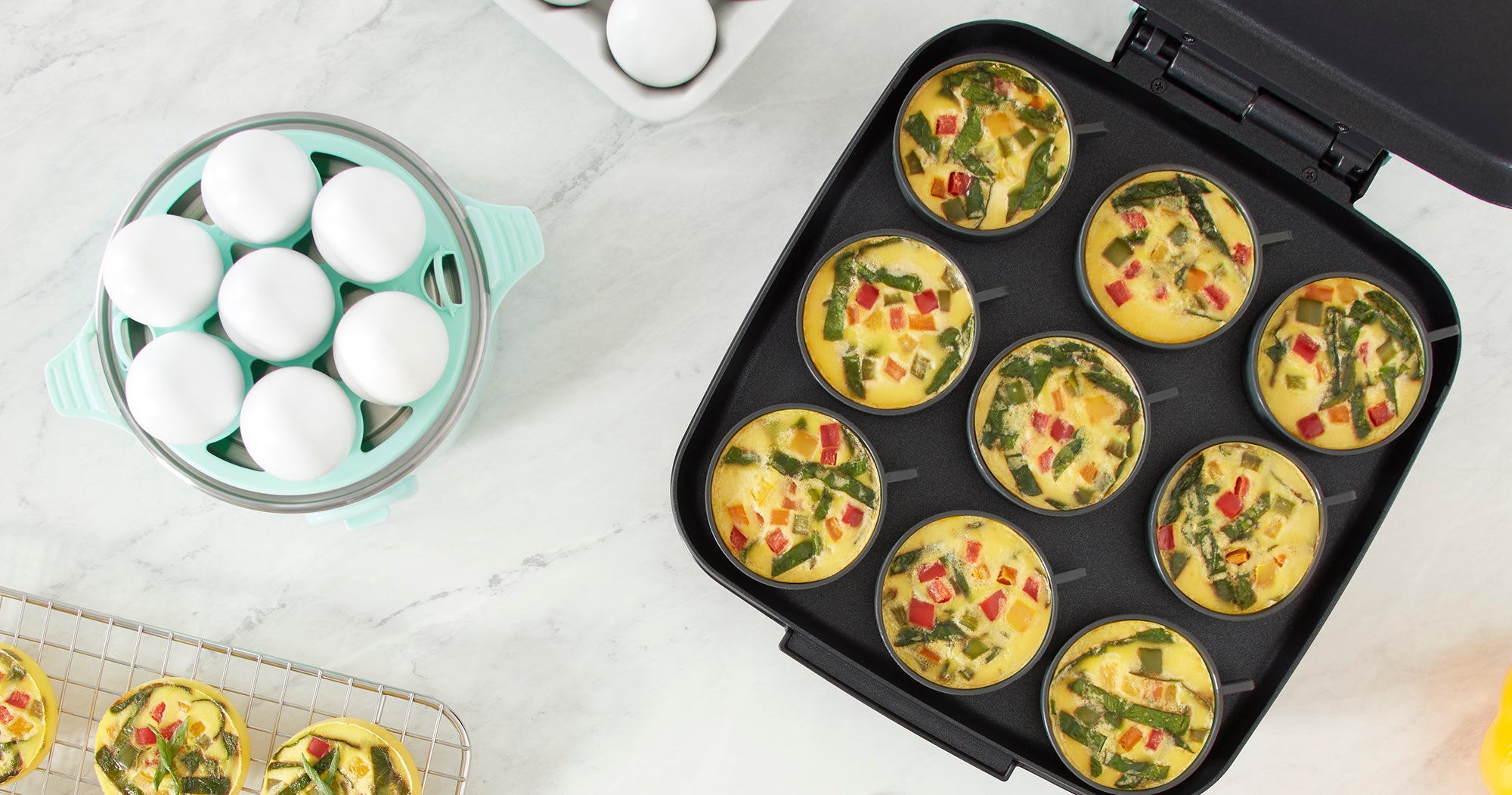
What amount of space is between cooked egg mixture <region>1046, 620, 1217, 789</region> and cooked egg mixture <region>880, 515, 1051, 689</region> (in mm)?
84

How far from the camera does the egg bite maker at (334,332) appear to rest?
121cm

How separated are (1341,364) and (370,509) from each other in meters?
1.42

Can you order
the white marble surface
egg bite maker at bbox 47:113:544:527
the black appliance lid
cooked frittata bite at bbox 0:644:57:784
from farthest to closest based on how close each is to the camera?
the white marble surface
cooked frittata bite at bbox 0:644:57:784
egg bite maker at bbox 47:113:544:527
the black appliance lid

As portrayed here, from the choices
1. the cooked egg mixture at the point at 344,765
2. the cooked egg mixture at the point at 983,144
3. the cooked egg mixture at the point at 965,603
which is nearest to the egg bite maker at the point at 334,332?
the cooked egg mixture at the point at 344,765

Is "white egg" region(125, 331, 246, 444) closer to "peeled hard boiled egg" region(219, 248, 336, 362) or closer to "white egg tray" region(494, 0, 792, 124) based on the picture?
"peeled hard boiled egg" region(219, 248, 336, 362)

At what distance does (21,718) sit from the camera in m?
1.32

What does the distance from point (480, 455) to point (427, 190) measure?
434 mm

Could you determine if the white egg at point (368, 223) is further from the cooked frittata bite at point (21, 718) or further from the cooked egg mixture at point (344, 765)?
the cooked frittata bite at point (21, 718)

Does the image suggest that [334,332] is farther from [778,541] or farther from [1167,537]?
[1167,537]

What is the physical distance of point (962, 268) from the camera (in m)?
1.23

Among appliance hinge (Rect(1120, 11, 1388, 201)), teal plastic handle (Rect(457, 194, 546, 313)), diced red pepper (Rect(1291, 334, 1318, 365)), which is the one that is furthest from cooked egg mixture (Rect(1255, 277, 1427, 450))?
teal plastic handle (Rect(457, 194, 546, 313))

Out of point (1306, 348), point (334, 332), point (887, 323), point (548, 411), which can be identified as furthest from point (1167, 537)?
point (334, 332)

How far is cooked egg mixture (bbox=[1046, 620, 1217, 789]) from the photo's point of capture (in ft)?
4.07

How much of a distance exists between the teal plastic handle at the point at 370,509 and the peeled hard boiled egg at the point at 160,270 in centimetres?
33
